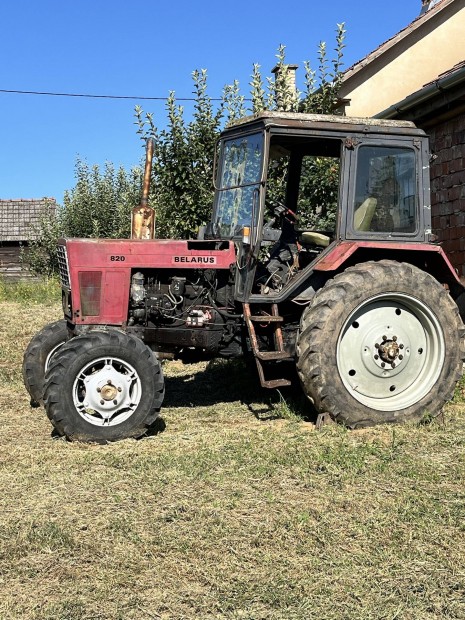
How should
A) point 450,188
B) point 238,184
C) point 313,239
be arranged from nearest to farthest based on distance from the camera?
1. point 238,184
2. point 313,239
3. point 450,188

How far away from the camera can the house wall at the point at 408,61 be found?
53.0ft

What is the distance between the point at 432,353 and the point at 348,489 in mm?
2049

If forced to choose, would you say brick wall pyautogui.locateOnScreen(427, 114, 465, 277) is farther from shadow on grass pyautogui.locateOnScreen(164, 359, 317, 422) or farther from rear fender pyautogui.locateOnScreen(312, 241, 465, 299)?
shadow on grass pyautogui.locateOnScreen(164, 359, 317, 422)

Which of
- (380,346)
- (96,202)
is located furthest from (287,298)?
(96,202)

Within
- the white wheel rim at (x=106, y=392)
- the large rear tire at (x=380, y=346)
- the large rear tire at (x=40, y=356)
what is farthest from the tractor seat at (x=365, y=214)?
the large rear tire at (x=40, y=356)

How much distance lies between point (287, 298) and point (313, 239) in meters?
0.87

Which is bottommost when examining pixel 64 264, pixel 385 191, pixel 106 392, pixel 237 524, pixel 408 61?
pixel 237 524

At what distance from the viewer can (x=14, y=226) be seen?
32.3 metres

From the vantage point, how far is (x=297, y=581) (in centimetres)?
321

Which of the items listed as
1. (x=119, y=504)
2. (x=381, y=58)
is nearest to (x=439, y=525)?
(x=119, y=504)

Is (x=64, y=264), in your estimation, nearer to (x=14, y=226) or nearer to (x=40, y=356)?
(x=40, y=356)

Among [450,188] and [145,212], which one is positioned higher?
[450,188]

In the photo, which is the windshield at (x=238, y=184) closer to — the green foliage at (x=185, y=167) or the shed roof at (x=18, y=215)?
the green foliage at (x=185, y=167)

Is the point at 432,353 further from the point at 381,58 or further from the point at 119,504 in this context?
the point at 381,58
